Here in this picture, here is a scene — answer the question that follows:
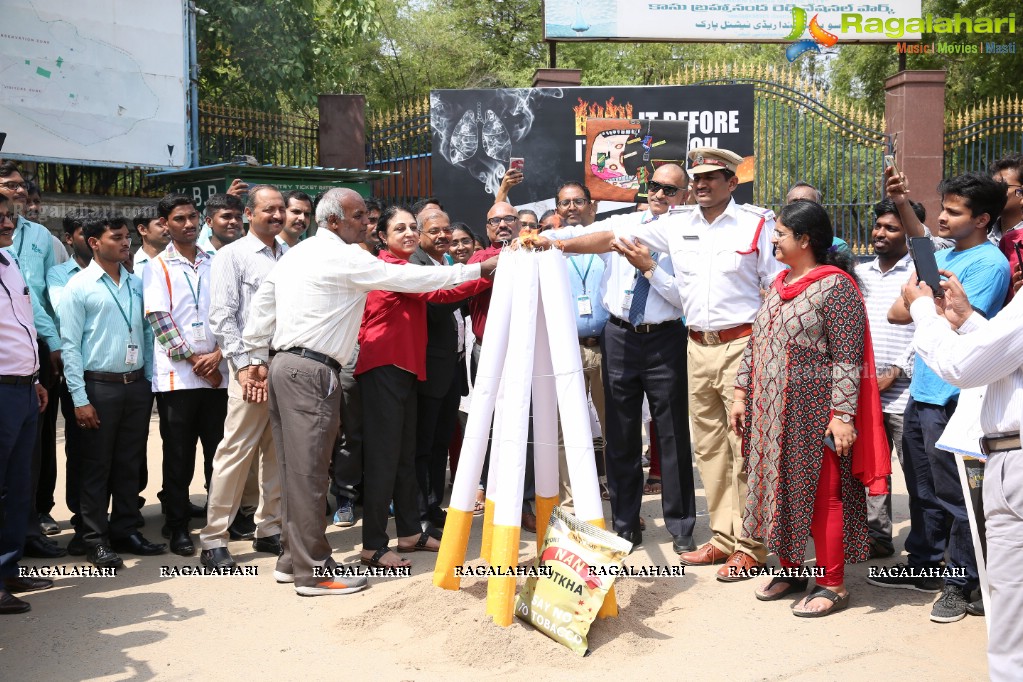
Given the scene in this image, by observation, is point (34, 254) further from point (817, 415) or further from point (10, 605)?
point (817, 415)

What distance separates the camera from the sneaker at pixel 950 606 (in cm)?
450

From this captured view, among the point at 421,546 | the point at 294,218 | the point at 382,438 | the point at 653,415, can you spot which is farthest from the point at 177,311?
the point at 653,415

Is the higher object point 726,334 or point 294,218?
point 294,218

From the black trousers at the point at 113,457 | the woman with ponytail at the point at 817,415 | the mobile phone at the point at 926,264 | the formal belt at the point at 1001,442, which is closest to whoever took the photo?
the formal belt at the point at 1001,442

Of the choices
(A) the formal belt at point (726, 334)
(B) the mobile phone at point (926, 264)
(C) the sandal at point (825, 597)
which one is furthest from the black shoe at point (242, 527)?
(B) the mobile phone at point (926, 264)

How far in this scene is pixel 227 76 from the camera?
15.4m

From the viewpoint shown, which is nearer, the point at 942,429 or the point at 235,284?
the point at 942,429

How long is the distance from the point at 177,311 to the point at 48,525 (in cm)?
171

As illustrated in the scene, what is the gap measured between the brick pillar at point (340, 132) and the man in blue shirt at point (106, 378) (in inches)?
296

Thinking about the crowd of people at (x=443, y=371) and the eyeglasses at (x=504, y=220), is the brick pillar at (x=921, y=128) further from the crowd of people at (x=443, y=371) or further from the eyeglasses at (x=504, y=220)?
the eyeglasses at (x=504, y=220)

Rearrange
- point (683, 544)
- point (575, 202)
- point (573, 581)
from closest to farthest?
point (573, 581)
point (683, 544)
point (575, 202)

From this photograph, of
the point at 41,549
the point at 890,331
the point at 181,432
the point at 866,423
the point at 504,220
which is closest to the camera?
the point at 866,423

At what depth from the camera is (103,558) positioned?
5359 mm

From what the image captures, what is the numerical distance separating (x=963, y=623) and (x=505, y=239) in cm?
313
